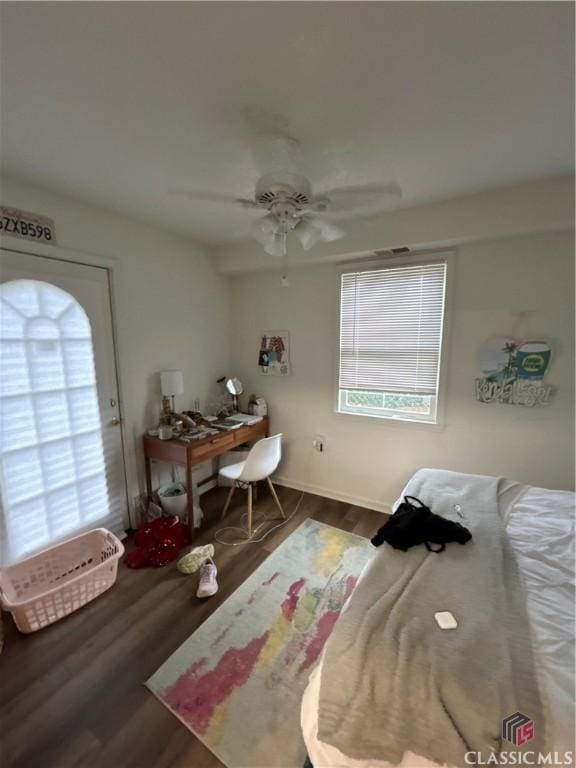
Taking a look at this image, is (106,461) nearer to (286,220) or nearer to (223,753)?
(223,753)

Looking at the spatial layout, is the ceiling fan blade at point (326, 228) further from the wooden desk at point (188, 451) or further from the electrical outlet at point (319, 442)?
the electrical outlet at point (319, 442)

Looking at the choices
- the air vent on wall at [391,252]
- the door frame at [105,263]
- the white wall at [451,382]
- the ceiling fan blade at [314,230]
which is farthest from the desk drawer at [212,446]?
the air vent on wall at [391,252]

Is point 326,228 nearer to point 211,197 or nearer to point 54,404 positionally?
A: point 211,197

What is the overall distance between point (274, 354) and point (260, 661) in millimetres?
2419

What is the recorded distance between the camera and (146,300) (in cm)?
263

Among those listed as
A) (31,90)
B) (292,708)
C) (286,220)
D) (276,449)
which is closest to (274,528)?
(276,449)

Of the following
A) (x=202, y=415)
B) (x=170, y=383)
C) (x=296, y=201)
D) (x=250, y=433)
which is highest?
(x=296, y=201)

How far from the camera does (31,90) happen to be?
1183 millimetres

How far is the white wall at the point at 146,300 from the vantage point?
211 cm

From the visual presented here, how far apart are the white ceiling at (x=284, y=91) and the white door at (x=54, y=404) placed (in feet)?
2.09

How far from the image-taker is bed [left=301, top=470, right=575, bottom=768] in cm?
81

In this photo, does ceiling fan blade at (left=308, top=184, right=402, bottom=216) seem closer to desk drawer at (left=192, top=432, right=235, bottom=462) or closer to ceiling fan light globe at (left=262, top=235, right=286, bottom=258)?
ceiling fan light globe at (left=262, top=235, right=286, bottom=258)

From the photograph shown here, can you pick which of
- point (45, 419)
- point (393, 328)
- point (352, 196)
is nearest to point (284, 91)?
point (352, 196)

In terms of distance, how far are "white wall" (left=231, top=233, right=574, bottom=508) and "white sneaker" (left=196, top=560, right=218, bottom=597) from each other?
4.53ft
